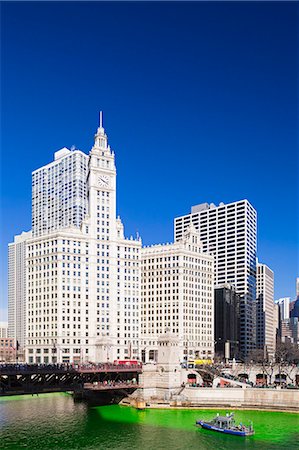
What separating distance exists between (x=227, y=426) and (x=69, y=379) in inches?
1313

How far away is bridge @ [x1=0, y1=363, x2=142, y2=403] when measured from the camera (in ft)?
319

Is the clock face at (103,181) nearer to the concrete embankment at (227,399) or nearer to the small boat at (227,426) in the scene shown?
the concrete embankment at (227,399)

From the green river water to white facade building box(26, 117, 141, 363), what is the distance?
54.3 meters

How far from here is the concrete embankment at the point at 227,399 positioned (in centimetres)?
12000

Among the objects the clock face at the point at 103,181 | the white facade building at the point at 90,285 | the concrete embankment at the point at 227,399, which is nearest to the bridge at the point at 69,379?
the concrete embankment at the point at 227,399

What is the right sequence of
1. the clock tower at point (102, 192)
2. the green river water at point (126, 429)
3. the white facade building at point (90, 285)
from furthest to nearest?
the clock tower at point (102, 192) < the white facade building at point (90, 285) < the green river water at point (126, 429)

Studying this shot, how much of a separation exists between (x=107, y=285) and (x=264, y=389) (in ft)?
258

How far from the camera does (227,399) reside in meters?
124

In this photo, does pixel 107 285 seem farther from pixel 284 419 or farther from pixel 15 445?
pixel 15 445

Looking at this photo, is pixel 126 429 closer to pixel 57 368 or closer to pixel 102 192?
pixel 57 368

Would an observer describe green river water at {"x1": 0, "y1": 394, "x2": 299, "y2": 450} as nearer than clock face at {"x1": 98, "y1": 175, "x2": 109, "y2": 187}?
Yes

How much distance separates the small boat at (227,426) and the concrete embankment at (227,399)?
23049 millimetres

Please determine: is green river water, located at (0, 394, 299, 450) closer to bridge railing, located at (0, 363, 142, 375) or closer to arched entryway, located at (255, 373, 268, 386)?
bridge railing, located at (0, 363, 142, 375)

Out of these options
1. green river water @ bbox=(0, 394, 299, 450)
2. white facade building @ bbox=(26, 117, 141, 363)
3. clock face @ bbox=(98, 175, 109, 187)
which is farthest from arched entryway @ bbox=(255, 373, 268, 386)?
clock face @ bbox=(98, 175, 109, 187)
